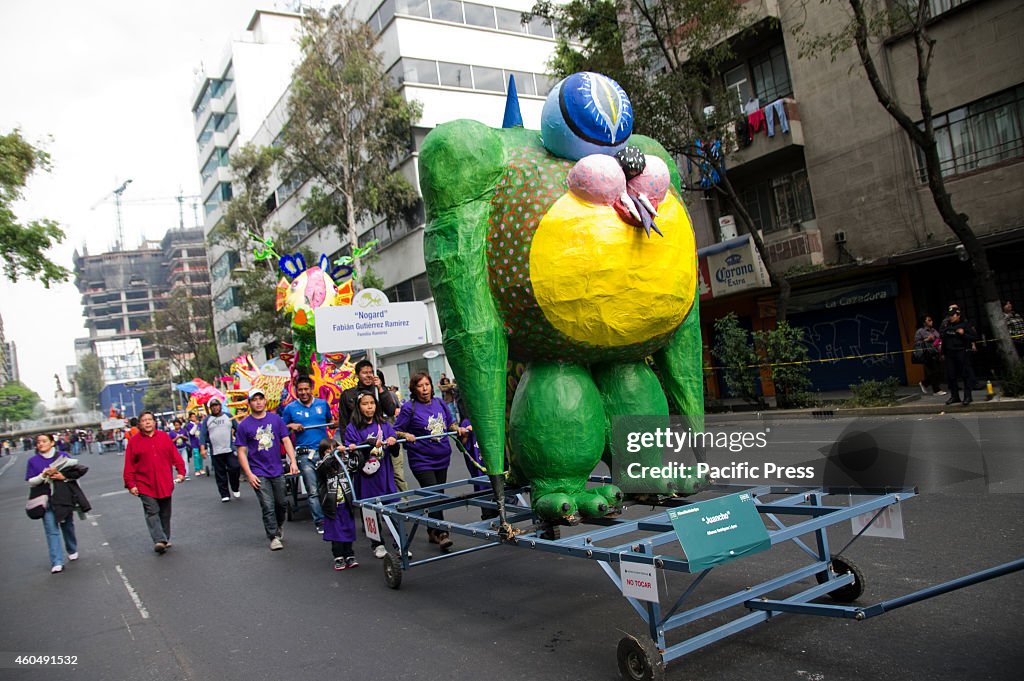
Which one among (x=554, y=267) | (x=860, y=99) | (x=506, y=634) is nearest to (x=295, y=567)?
(x=506, y=634)

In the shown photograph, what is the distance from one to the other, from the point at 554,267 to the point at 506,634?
1904mm

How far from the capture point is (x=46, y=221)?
14156mm

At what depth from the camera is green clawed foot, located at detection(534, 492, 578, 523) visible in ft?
11.6

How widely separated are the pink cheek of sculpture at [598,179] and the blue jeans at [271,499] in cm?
472

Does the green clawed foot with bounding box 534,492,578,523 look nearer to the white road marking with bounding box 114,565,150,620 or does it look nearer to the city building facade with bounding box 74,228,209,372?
the white road marking with bounding box 114,565,150,620

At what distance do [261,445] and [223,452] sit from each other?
460 centimetres

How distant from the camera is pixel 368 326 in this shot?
30.7 ft

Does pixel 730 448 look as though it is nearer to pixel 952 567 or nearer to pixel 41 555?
pixel 952 567

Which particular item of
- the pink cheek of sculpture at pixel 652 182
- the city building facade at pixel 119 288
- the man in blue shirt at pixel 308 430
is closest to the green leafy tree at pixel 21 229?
the man in blue shirt at pixel 308 430

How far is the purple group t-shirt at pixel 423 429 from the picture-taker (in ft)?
20.8

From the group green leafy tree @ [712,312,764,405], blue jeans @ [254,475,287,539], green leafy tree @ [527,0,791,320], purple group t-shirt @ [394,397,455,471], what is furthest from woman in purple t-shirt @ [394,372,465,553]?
green leafy tree @ [527,0,791,320]

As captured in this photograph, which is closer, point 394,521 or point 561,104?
point 561,104

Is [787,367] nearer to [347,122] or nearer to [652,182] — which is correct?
[652,182]
